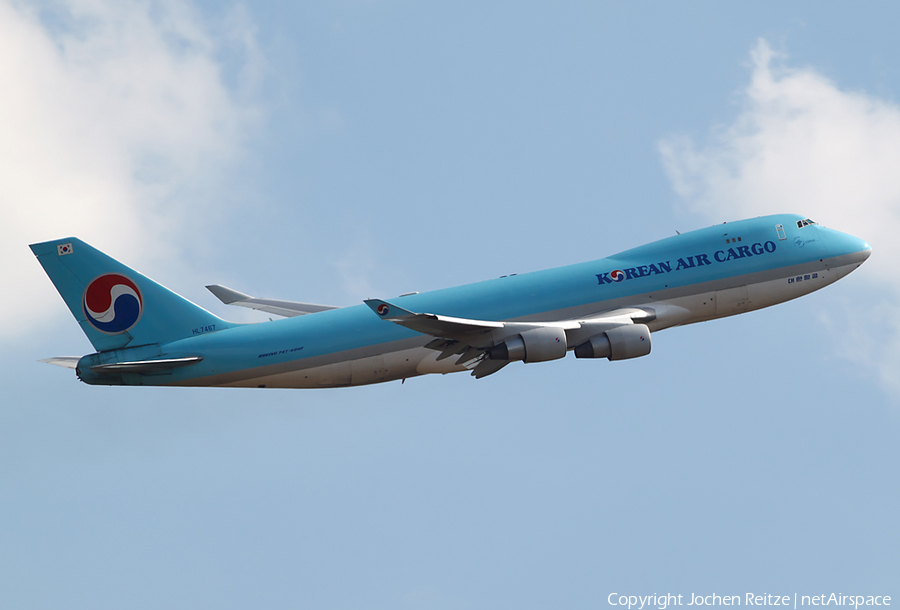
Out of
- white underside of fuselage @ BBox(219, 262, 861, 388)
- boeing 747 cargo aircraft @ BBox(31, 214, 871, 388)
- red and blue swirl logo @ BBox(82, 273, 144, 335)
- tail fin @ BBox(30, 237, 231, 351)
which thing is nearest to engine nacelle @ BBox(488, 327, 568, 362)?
boeing 747 cargo aircraft @ BBox(31, 214, 871, 388)

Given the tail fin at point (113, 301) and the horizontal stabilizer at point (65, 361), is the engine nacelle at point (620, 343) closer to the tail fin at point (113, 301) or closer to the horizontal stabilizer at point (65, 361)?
the tail fin at point (113, 301)

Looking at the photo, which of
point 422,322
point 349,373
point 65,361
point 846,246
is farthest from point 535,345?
point 65,361

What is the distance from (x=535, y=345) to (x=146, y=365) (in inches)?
681

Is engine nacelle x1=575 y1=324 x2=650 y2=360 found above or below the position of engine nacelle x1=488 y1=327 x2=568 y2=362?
above

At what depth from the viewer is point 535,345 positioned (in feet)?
160

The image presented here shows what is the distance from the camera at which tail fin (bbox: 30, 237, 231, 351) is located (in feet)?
166

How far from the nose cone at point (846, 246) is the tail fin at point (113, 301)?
97.7 ft

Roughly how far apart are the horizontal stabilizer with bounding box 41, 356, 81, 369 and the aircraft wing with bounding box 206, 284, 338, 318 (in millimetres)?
11568

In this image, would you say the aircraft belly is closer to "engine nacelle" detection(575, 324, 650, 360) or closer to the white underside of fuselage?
the white underside of fuselage

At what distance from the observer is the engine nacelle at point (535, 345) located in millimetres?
48875

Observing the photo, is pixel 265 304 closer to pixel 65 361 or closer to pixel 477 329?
pixel 65 361

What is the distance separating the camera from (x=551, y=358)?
49219mm

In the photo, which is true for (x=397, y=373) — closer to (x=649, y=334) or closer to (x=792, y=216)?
(x=649, y=334)

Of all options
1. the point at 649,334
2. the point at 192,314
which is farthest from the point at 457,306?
the point at 192,314
